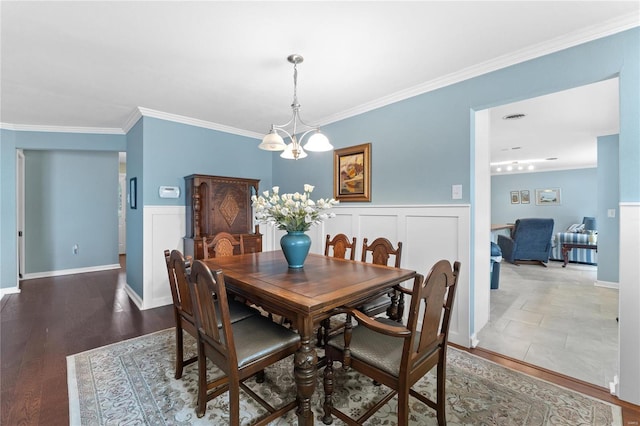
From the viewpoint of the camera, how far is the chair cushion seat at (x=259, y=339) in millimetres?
1470

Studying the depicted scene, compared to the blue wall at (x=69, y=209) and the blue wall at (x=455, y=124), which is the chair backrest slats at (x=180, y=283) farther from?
the blue wall at (x=69, y=209)

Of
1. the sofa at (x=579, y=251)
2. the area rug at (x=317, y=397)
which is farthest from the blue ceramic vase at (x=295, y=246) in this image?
the sofa at (x=579, y=251)

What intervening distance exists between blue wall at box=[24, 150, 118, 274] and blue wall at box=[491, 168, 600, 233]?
10355 mm

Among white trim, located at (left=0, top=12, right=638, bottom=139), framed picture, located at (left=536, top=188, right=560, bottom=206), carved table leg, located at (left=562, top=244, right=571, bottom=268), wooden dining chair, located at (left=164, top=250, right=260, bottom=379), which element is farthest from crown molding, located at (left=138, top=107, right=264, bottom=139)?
framed picture, located at (left=536, top=188, right=560, bottom=206)

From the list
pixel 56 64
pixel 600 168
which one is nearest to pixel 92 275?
pixel 56 64

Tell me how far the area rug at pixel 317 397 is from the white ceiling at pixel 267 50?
2397mm

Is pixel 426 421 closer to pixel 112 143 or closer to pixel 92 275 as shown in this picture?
pixel 112 143

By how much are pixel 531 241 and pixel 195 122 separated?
22.4 feet

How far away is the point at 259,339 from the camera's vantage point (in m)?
1.57

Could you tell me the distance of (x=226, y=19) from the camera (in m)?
1.80

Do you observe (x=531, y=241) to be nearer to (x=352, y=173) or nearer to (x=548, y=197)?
(x=548, y=197)

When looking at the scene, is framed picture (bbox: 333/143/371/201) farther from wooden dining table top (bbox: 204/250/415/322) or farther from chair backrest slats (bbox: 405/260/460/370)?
chair backrest slats (bbox: 405/260/460/370)

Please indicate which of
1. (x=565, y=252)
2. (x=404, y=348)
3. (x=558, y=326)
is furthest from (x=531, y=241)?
(x=404, y=348)

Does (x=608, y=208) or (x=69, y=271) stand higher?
(x=608, y=208)
